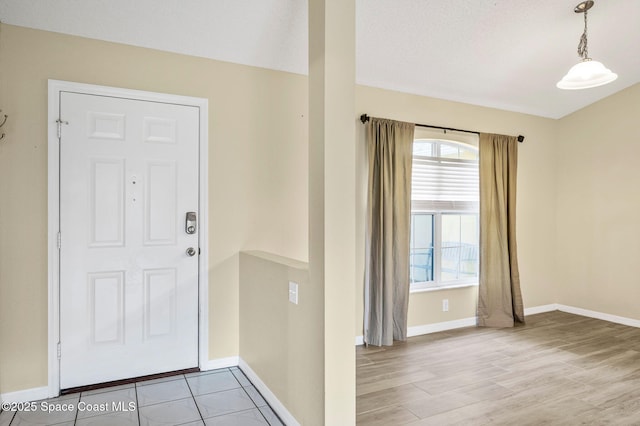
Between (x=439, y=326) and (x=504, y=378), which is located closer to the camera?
(x=504, y=378)

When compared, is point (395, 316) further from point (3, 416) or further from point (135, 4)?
point (135, 4)

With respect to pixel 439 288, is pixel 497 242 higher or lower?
higher

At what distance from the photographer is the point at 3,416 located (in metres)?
2.46

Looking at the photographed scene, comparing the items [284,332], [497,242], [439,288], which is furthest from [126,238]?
[497,242]

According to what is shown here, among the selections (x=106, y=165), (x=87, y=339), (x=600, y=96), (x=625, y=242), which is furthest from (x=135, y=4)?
(x=625, y=242)

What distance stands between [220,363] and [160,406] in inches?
26.2

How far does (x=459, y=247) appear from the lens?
4516mm

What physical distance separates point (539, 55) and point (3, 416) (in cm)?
503

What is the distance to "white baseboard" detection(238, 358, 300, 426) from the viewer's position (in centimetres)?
238

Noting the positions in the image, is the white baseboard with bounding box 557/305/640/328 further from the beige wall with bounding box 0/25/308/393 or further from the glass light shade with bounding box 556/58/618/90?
the beige wall with bounding box 0/25/308/393

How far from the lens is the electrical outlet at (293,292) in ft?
7.54

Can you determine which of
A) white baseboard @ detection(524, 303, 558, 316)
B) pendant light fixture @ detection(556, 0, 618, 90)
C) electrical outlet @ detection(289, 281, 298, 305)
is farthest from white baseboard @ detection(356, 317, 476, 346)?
pendant light fixture @ detection(556, 0, 618, 90)

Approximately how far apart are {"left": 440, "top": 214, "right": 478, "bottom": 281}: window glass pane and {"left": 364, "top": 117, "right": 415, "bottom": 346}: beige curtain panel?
0.74 metres

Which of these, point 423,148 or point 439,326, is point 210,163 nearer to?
point 423,148
